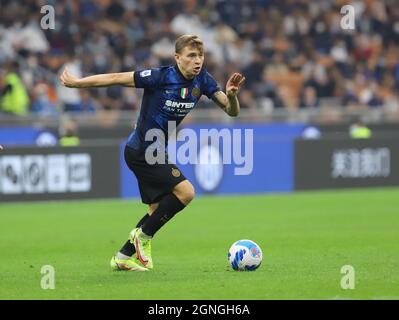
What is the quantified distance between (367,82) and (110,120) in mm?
8944

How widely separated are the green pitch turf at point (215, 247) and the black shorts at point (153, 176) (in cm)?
83

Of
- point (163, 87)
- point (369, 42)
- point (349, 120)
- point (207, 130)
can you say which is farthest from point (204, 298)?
point (369, 42)

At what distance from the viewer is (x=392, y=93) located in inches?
1151

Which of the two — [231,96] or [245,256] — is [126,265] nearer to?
[245,256]

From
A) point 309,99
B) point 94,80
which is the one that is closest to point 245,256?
point 94,80

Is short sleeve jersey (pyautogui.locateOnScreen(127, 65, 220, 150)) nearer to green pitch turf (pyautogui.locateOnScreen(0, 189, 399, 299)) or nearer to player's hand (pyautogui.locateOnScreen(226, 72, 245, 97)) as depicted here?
player's hand (pyautogui.locateOnScreen(226, 72, 245, 97))

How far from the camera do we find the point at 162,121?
10383mm

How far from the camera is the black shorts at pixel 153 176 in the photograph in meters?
10.3

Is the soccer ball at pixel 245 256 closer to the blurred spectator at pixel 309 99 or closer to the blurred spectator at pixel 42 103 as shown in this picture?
the blurred spectator at pixel 42 103

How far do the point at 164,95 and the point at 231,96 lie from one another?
0.73 metres

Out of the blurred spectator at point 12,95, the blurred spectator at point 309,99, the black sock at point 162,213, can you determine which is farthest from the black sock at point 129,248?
the blurred spectator at point 309,99

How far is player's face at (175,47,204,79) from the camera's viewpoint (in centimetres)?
1011

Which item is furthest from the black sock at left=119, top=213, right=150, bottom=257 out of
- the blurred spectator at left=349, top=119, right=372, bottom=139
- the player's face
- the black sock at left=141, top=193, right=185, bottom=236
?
the blurred spectator at left=349, top=119, right=372, bottom=139
